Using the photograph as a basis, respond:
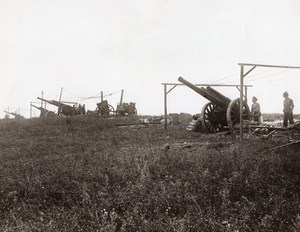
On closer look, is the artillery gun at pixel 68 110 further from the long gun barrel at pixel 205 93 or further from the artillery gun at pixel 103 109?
the long gun barrel at pixel 205 93

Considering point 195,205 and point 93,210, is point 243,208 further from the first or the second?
point 93,210

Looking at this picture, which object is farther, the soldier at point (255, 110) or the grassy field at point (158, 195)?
the soldier at point (255, 110)

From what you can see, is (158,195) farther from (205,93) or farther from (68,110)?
(68,110)

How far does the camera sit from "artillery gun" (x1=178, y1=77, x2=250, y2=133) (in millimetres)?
16594

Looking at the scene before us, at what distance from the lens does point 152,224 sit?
14.1ft

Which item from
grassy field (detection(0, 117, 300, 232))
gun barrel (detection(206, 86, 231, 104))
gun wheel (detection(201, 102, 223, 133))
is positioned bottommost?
grassy field (detection(0, 117, 300, 232))

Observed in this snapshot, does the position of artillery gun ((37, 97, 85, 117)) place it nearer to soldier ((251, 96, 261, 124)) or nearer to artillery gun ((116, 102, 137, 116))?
artillery gun ((116, 102, 137, 116))

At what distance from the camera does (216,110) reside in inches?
700

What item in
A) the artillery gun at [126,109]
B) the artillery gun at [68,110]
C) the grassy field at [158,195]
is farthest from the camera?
the artillery gun at [68,110]

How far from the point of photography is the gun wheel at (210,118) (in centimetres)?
1716

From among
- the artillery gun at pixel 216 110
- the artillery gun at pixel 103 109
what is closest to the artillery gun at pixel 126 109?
the artillery gun at pixel 103 109

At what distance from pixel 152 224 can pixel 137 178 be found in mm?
2013

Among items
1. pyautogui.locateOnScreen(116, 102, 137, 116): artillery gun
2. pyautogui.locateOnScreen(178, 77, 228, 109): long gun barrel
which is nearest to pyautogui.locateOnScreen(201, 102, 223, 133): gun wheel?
pyautogui.locateOnScreen(178, 77, 228, 109): long gun barrel

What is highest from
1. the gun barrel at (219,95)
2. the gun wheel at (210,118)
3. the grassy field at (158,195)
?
the gun barrel at (219,95)
